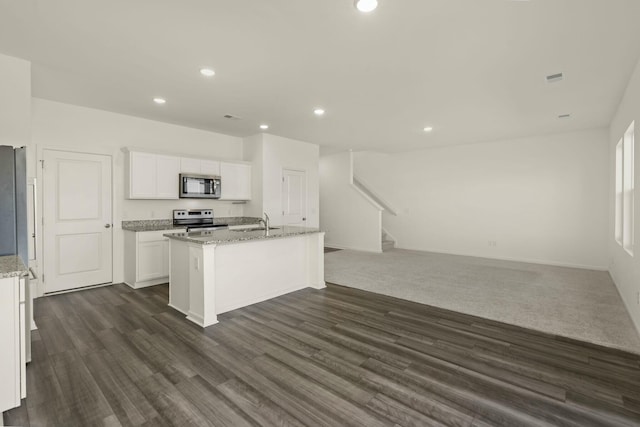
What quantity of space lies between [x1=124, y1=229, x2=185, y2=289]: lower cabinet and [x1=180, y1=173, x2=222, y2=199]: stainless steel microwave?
0.75 metres

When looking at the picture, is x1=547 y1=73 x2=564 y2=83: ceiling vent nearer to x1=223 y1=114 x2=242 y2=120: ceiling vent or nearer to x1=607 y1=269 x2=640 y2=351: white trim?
x1=607 y1=269 x2=640 y2=351: white trim

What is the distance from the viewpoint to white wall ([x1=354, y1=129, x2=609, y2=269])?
617cm

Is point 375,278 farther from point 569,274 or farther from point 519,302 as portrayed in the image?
point 569,274

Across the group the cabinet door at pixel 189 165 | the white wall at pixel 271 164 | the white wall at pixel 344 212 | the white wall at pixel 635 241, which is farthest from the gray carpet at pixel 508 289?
the cabinet door at pixel 189 165

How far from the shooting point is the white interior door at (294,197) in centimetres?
700

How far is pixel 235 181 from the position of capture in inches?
249

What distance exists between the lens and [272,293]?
4.26 m

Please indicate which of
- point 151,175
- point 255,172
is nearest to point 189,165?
point 151,175

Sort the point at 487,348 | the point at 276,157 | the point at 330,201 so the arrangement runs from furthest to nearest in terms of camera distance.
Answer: the point at 330,201, the point at 276,157, the point at 487,348

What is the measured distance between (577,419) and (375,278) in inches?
139

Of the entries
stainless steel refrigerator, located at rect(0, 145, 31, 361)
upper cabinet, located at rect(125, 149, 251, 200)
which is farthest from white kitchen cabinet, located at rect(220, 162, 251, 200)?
stainless steel refrigerator, located at rect(0, 145, 31, 361)

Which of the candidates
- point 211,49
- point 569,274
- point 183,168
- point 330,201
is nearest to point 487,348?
point 211,49

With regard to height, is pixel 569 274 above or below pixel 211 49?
below

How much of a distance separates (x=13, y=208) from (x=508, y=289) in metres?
5.85
